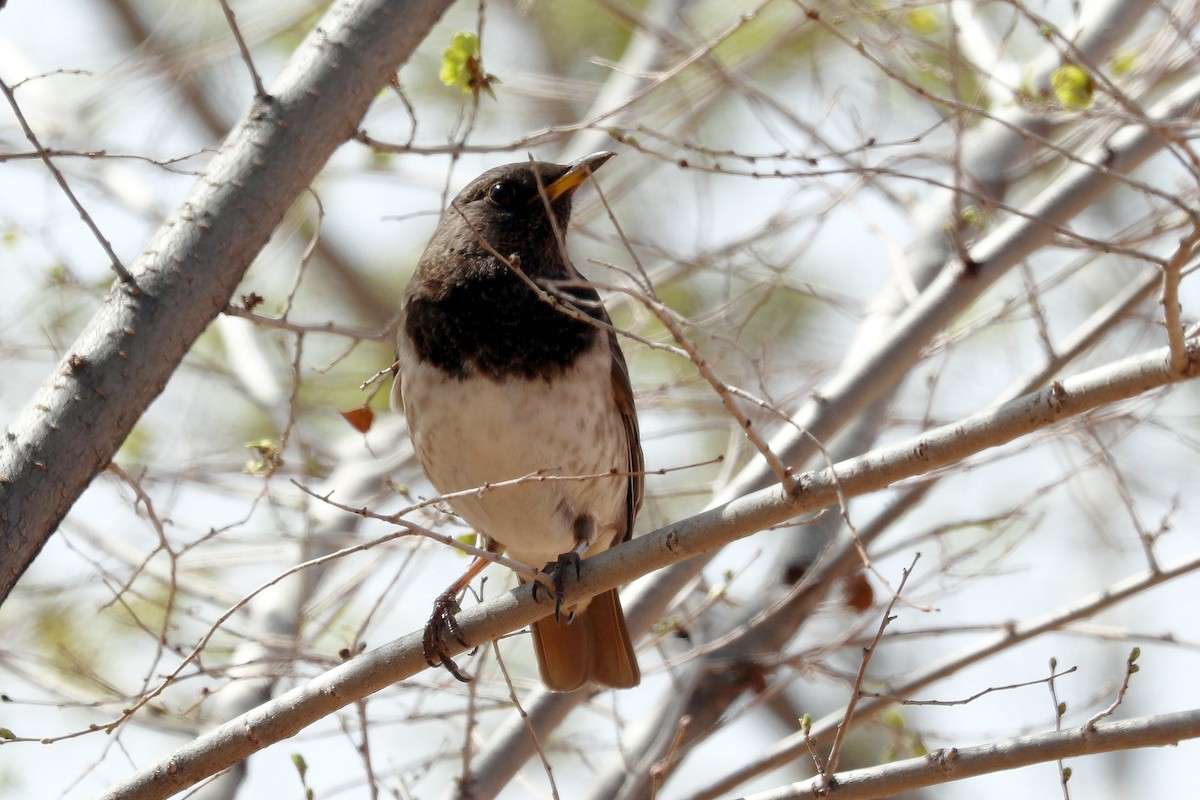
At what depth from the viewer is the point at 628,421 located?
497cm

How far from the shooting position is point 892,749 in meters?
5.69

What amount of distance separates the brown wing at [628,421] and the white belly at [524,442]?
0.21ft

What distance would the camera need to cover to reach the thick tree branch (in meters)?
3.44

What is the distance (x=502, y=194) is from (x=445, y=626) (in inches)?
73.3

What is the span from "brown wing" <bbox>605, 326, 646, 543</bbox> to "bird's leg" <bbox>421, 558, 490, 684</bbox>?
736 mm

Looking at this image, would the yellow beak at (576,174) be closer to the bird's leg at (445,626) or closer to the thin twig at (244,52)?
the thin twig at (244,52)

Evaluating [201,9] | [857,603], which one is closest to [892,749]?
[857,603]

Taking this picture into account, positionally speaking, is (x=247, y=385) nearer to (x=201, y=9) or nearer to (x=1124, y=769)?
(x=201, y=9)

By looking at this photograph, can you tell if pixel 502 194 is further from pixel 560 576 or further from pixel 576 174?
pixel 560 576

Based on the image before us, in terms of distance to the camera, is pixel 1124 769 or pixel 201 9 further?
pixel 1124 769

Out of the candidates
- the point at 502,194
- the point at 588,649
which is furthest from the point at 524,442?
the point at 502,194

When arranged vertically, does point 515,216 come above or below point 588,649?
above

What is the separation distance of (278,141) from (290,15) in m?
4.64

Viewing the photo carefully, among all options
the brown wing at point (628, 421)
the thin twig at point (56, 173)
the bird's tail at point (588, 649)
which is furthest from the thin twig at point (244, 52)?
the bird's tail at point (588, 649)
